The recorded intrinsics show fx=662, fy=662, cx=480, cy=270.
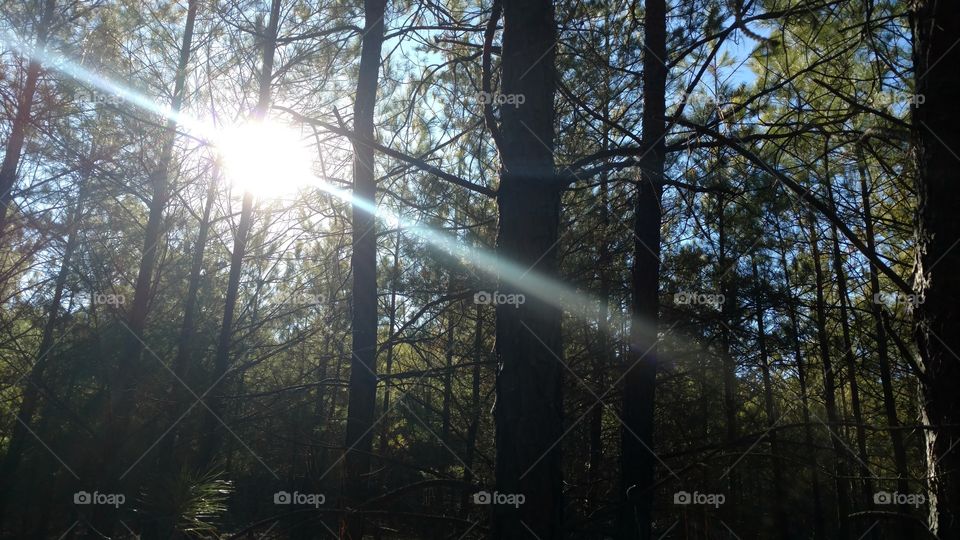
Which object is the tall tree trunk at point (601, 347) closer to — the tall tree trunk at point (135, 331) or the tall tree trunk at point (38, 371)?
the tall tree trunk at point (135, 331)

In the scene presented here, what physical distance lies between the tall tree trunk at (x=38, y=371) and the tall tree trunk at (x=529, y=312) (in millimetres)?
7022

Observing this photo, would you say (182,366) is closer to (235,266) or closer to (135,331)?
(135,331)

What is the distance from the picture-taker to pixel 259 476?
12508mm

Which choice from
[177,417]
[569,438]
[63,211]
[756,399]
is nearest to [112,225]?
[63,211]

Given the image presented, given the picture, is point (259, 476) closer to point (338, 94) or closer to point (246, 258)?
point (246, 258)

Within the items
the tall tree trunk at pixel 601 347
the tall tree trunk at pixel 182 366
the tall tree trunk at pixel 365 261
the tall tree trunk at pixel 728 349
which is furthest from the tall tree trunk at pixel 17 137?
the tall tree trunk at pixel 728 349

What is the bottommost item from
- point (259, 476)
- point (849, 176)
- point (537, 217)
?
point (259, 476)

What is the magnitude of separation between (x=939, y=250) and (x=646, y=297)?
177 cm

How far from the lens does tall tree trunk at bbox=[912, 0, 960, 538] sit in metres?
2.73

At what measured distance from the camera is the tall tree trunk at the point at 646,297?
399cm

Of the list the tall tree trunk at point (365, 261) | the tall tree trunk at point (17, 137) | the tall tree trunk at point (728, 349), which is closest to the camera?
the tall tree trunk at point (365, 261)

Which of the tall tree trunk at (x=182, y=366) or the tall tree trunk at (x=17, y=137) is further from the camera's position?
the tall tree trunk at (x=17, y=137)

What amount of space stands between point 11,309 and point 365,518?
10.0m

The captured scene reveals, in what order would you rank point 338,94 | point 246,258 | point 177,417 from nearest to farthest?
point 177,417 → point 338,94 → point 246,258
